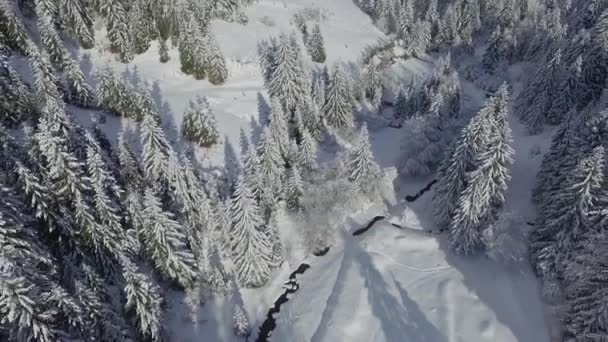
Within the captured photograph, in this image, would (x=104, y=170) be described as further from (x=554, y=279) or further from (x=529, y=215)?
(x=529, y=215)

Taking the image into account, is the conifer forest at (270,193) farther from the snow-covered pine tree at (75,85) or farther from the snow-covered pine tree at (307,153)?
the snow-covered pine tree at (75,85)

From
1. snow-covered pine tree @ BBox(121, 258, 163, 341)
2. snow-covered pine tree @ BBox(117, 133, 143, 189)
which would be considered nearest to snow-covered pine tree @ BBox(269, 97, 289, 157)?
snow-covered pine tree @ BBox(117, 133, 143, 189)

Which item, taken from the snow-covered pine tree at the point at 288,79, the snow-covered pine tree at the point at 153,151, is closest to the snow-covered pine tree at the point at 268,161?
the snow-covered pine tree at the point at 153,151

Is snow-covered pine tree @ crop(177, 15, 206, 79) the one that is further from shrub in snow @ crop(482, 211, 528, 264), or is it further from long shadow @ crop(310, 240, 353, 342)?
shrub in snow @ crop(482, 211, 528, 264)

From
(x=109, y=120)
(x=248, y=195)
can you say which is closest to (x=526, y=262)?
(x=248, y=195)

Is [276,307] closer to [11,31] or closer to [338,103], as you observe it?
[338,103]

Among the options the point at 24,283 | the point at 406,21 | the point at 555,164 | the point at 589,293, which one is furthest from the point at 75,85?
the point at 406,21
